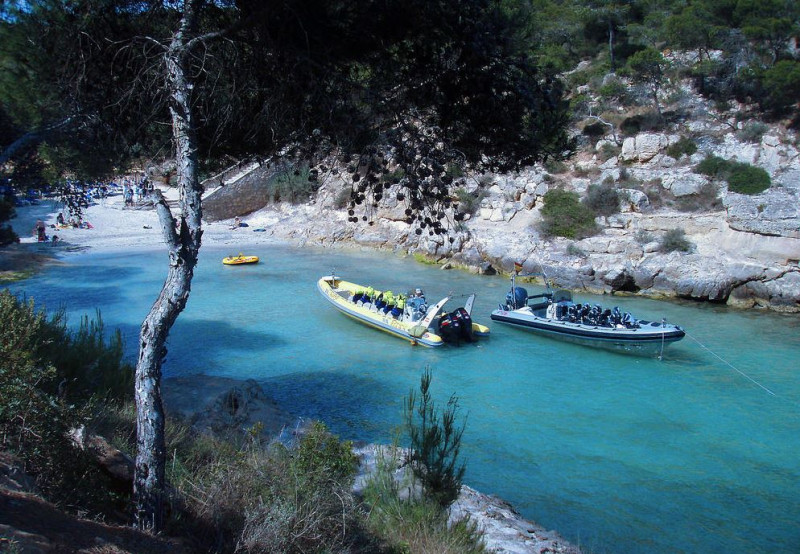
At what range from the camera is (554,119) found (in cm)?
538

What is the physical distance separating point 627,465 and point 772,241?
15082 mm

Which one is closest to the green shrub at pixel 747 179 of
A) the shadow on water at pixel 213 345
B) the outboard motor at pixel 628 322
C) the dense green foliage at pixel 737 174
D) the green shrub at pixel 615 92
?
the dense green foliage at pixel 737 174

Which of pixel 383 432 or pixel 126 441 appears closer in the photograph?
pixel 126 441

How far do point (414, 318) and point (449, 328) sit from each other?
1.12 meters

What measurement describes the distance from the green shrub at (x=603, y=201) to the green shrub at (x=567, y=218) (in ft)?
1.13

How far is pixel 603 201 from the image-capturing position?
2628cm

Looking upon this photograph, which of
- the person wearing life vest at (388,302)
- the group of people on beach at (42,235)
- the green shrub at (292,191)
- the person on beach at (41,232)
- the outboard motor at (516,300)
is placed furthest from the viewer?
the green shrub at (292,191)

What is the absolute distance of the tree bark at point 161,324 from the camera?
394 cm

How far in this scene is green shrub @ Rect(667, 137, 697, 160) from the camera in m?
28.0

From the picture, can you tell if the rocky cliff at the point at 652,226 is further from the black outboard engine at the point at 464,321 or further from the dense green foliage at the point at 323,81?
the dense green foliage at the point at 323,81

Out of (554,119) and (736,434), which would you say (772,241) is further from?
(554,119)

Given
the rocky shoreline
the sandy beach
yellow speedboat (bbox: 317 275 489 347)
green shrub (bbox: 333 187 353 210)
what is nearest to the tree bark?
the rocky shoreline

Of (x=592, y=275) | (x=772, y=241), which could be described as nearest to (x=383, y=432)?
(x=592, y=275)

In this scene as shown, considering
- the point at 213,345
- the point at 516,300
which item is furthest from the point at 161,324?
the point at 516,300
